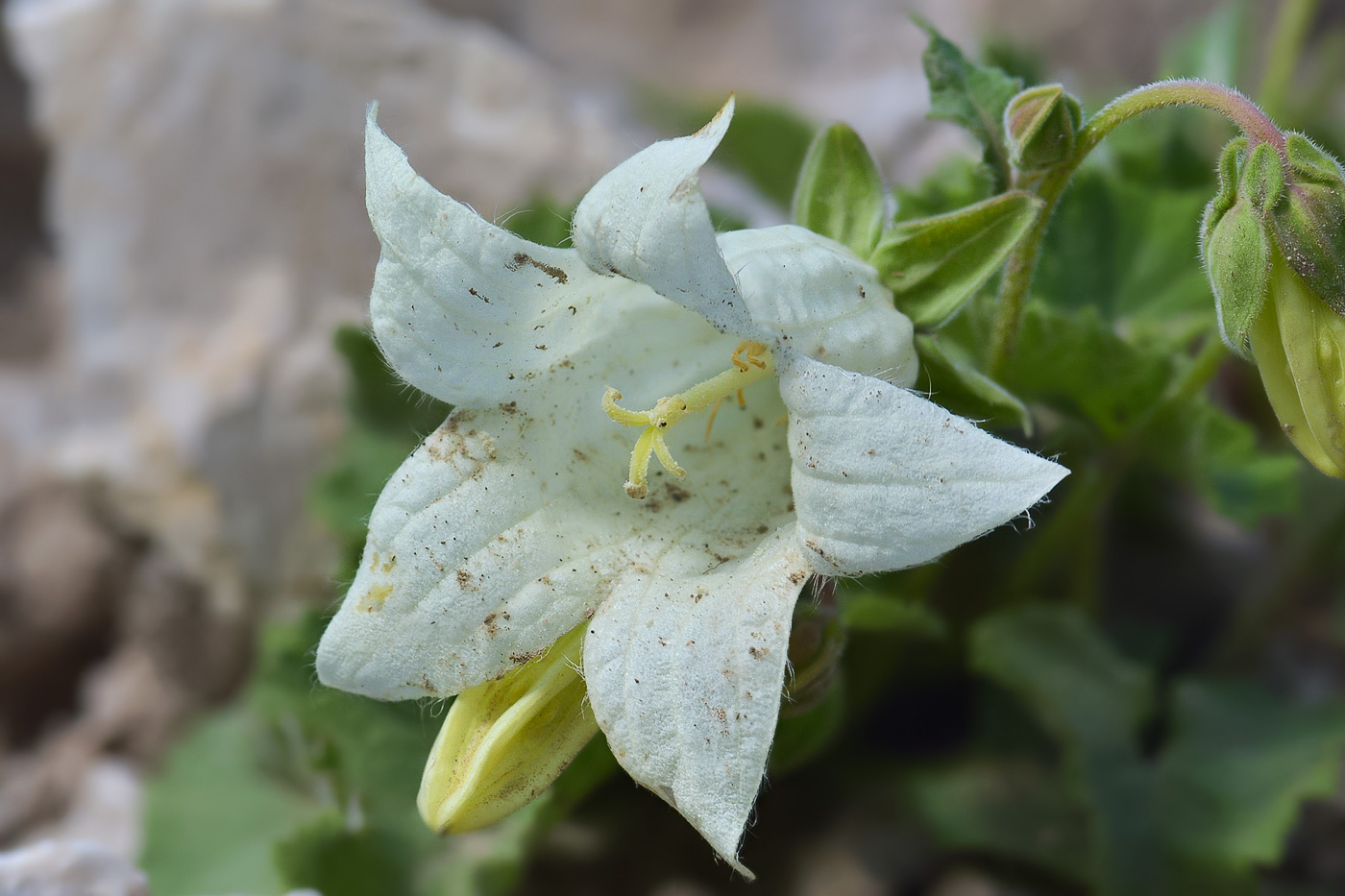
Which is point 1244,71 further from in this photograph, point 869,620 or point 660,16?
point 660,16

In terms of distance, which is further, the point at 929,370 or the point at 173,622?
A: the point at 173,622

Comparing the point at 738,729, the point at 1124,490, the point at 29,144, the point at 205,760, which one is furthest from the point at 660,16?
the point at 738,729

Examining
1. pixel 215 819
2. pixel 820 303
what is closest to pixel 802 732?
pixel 820 303

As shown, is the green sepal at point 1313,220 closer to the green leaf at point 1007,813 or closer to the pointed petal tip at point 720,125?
the pointed petal tip at point 720,125

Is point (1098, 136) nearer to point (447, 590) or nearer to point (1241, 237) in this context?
point (1241, 237)

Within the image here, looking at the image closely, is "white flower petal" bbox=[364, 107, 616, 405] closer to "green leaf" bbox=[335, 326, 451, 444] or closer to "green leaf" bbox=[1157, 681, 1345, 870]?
"green leaf" bbox=[335, 326, 451, 444]

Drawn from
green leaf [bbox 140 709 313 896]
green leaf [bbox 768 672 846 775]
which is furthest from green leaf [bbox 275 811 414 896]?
green leaf [bbox 768 672 846 775]
